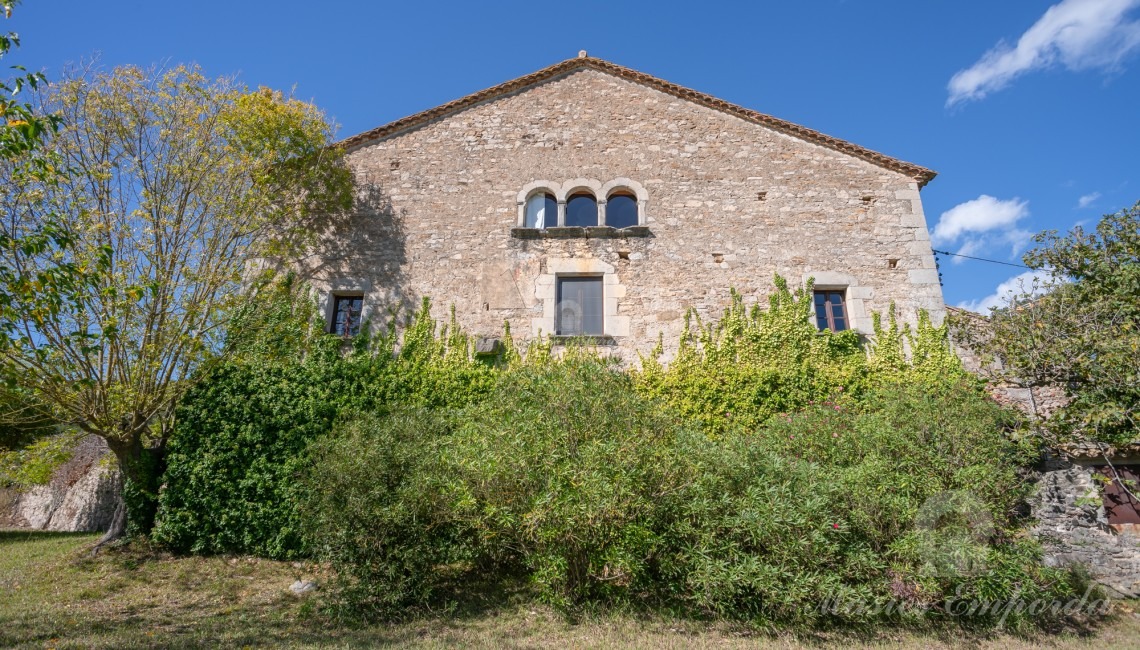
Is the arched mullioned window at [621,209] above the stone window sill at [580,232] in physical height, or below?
above

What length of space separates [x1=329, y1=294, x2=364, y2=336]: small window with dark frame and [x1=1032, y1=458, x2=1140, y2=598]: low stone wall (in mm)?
11750

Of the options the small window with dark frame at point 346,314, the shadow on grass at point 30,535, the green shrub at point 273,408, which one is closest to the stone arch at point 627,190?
the green shrub at point 273,408

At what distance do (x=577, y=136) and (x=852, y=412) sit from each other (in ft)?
26.7

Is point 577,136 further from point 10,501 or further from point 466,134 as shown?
point 10,501

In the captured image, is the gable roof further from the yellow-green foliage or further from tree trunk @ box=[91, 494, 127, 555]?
tree trunk @ box=[91, 494, 127, 555]

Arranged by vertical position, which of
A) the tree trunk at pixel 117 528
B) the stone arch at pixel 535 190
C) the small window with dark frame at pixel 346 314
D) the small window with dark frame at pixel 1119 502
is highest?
the stone arch at pixel 535 190

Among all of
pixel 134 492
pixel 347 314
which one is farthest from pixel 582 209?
pixel 134 492

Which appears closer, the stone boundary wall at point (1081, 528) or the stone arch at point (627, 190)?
the stone boundary wall at point (1081, 528)

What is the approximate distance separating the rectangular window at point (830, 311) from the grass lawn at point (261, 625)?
577cm

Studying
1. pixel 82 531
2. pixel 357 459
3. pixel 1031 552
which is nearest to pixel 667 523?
pixel 357 459

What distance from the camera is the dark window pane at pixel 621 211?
12273mm

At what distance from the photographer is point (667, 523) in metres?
6.45

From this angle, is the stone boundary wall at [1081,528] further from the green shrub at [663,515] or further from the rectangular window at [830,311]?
the rectangular window at [830,311]

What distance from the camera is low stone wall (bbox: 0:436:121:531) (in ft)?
49.5
